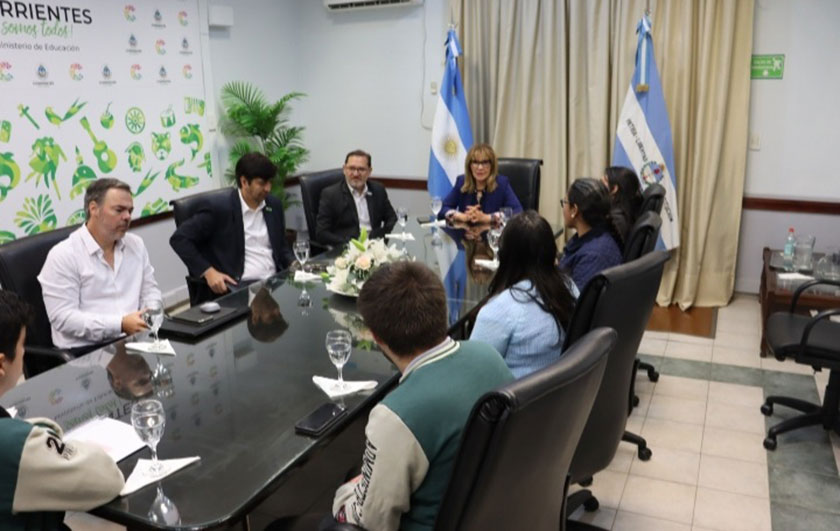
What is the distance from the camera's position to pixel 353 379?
1.84 m

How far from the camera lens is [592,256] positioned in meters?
2.53

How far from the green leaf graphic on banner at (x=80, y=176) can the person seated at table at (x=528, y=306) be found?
3.02m

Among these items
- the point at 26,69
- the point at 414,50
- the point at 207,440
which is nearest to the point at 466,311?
the point at 207,440

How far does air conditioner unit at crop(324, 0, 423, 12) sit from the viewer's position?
5316 millimetres

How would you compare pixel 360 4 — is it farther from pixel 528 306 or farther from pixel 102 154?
pixel 528 306

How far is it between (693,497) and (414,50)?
4.05 m

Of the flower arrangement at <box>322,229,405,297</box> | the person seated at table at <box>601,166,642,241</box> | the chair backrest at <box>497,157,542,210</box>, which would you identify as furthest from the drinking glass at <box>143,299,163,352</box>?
the chair backrest at <box>497,157,542,210</box>

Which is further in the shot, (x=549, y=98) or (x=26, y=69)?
(x=549, y=98)

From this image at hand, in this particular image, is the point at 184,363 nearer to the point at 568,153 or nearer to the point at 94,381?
the point at 94,381

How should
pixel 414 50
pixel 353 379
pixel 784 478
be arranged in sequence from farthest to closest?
1. pixel 414 50
2. pixel 784 478
3. pixel 353 379

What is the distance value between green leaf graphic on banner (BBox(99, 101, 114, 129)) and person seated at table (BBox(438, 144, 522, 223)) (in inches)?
83.0

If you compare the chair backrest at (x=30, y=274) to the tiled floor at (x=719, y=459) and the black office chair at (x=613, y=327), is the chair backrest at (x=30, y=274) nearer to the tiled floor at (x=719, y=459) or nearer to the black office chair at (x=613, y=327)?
the black office chair at (x=613, y=327)

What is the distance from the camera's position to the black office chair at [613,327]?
5.66ft

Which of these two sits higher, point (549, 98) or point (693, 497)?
point (549, 98)
